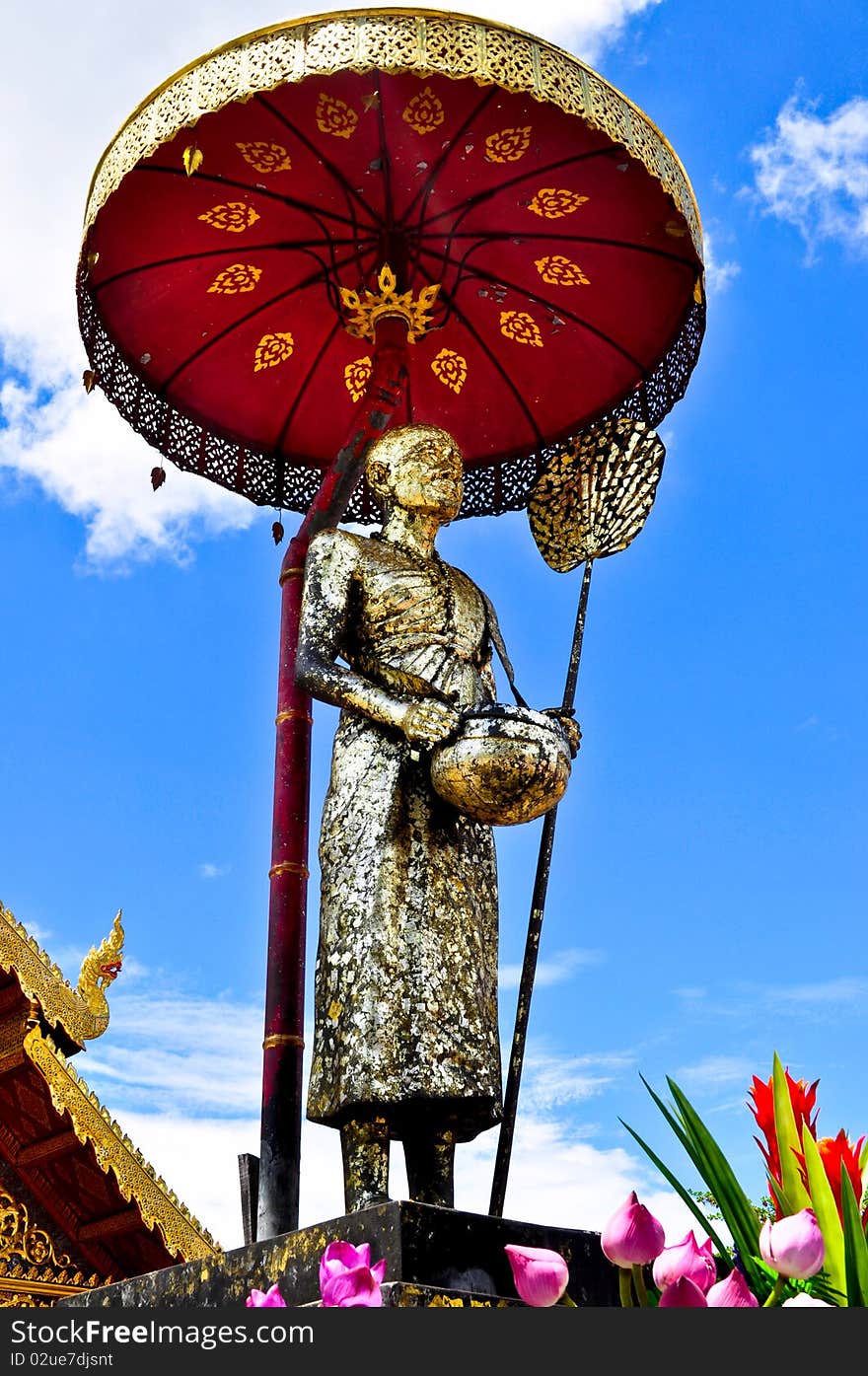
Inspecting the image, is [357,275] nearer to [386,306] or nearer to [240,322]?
[386,306]

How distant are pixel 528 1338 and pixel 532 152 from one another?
420 centimetres

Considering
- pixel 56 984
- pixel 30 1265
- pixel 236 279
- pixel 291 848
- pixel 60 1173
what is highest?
pixel 236 279

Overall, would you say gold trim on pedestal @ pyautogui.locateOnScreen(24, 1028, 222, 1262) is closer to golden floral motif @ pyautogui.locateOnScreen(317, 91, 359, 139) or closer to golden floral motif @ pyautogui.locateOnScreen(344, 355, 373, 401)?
golden floral motif @ pyautogui.locateOnScreen(344, 355, 373, 401)

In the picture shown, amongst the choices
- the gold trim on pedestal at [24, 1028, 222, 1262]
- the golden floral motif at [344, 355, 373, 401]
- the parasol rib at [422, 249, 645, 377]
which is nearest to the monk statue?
the parasol rib at [422, 249, 645, 377]

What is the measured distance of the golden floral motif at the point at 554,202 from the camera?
16.8 ft

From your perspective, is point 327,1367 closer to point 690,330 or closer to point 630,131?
point 630,131

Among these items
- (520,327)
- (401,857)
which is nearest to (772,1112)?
(401,857)

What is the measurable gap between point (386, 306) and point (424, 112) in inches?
25.8

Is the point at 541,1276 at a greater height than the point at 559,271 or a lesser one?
lesser

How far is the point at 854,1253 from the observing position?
195 centimetres

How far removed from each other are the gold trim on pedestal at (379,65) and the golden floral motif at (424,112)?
0.66 ft

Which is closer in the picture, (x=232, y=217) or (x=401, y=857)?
(x=401, y=857)

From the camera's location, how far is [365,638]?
14.5 feet

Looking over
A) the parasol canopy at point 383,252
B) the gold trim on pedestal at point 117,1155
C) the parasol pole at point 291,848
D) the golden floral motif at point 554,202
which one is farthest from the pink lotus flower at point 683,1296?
the gold trim on pedestal at point 117,1155
